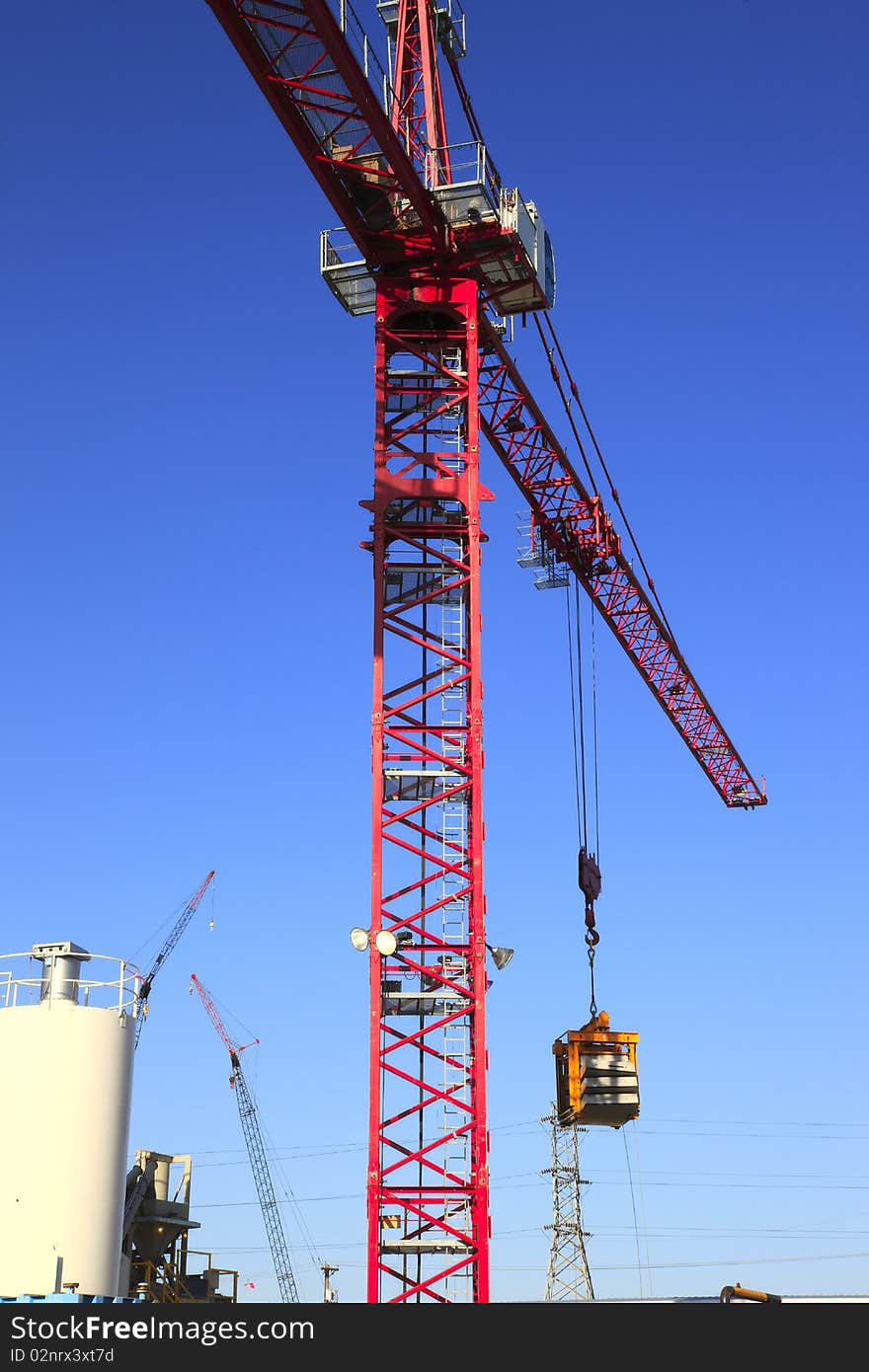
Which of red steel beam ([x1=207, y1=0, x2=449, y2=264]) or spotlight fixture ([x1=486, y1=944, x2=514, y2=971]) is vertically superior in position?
red steel beam ([x1=207, y1=0, x2=449, y2=264])

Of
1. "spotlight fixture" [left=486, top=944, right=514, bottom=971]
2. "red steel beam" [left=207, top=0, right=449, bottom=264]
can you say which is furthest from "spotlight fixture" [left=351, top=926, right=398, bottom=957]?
"red steel beam" [left=207, top=0, right=449, bottom=264]

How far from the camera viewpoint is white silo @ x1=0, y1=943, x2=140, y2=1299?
27.3m

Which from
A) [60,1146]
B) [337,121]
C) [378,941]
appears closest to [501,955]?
[378,941]

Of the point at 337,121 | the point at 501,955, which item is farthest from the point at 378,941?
the point at 337,121

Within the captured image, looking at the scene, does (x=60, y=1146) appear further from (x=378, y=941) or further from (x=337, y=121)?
(x=337, y=121)

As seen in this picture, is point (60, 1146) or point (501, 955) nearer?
point (60, 1146)

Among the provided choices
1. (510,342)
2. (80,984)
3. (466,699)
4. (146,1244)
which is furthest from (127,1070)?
(510,342)

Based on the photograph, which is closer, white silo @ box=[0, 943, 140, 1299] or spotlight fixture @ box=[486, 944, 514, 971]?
white silo @ box=[0, 943, 140, 1299]

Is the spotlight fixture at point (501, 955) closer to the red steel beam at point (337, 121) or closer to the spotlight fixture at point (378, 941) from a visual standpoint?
the spotlight fixture at point (378, 941)

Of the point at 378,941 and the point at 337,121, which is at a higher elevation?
the point at 337,121

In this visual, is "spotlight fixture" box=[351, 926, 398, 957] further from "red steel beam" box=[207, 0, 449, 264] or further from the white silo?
"red steel beam" box=[207, 0, 449, 264]

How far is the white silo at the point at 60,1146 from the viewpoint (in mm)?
27312

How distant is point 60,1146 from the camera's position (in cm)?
2770

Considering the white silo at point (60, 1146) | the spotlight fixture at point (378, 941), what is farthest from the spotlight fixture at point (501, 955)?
the white silo at point (60, 1146)
